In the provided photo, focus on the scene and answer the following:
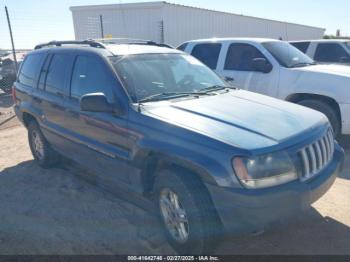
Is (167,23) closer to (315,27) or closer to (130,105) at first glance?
(130,105)

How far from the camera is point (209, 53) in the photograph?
7.56 metres

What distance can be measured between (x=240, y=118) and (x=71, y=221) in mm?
2165

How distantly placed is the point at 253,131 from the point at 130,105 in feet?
4.01

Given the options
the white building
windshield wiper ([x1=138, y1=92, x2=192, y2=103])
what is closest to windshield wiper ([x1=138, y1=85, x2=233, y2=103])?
windshield wiper ([x1=138, y1=92, x2=192, y2=103])

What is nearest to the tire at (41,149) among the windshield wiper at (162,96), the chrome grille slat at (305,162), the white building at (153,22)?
the windshield wiper at (162,96)

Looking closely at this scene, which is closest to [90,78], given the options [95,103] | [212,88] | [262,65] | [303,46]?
[95,103]

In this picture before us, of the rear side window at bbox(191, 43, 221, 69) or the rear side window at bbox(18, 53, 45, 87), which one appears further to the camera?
the rear side window at bbox(191, 43, 221, 69)

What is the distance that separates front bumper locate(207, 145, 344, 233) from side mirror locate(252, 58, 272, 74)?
3.98 m

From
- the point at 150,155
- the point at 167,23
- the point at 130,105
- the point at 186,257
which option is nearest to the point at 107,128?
the point at 130,105

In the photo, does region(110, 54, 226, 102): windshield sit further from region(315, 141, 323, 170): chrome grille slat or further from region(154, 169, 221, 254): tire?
region(315, 141, 323, 170): chrome grille slat

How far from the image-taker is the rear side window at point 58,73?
4621 millimetres

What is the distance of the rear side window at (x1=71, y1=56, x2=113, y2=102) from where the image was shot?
12.5ft

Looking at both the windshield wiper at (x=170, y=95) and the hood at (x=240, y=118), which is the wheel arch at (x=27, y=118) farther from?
the hood at (x=240, y=118)

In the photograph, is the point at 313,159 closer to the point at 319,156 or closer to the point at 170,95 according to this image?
the point at 319,156
